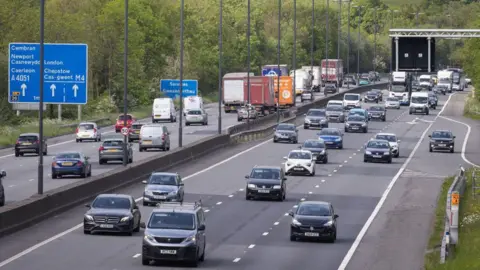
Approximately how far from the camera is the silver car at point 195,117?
338ft

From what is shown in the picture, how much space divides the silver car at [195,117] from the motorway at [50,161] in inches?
37.3

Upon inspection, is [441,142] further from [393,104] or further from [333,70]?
[333,70]

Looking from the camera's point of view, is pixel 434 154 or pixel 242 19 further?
pixel 242 19

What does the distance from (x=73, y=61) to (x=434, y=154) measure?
31.9 meters

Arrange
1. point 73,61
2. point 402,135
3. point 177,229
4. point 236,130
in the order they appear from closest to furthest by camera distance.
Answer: point 177,229
point 73,61
point 236,130
point 402,135

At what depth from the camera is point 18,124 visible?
9825cm

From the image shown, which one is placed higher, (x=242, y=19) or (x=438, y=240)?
(x=242, y=19)

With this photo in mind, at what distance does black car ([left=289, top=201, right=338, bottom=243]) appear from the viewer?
127ft

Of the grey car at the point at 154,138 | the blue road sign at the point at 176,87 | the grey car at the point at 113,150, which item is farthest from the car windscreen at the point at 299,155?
the blue road sign at the point at 176,87

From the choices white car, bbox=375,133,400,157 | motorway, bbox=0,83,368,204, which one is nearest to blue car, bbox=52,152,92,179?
motorway, bbox=0,83,368,204

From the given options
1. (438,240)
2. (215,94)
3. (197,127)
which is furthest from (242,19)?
(438,240)

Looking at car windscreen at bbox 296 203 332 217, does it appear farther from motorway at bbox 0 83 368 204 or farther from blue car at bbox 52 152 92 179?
blue car at bbox 52 152 92 179

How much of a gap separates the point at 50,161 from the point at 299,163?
14195 mm

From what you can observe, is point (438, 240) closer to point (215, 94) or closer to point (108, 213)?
point (108, 213)
